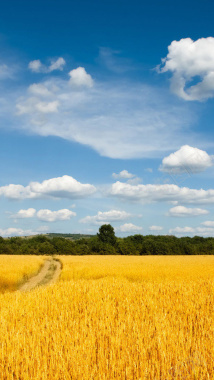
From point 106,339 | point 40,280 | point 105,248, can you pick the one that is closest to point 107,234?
point 105,248

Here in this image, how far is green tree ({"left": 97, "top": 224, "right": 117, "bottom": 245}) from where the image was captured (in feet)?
272

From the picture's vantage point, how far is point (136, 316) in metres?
5.59

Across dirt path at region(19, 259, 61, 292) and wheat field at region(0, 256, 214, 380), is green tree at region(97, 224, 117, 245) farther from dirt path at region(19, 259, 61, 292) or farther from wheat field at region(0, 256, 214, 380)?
wheat field at region(0, 256, 214, 380)

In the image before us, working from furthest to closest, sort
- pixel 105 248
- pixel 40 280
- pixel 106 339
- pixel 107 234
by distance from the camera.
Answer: pixel 107 234 → pixel 105 248 → pixel 40 280 → pixel 106 339

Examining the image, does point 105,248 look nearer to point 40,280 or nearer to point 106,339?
point 40,280

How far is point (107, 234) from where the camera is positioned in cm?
8438

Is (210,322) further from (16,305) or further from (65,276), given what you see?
(65,276)

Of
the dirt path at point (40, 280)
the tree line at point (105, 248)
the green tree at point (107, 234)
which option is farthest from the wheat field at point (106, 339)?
the green tree at point (107, 234)

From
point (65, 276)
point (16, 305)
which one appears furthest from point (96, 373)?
point (65, 276)

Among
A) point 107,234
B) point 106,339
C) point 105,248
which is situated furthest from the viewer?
point 107,234

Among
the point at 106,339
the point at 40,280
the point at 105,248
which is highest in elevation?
the point at 106,339

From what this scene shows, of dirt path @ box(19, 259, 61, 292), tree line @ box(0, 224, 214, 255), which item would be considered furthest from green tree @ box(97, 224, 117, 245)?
dirt path @ box(19, 259, 61, 292)

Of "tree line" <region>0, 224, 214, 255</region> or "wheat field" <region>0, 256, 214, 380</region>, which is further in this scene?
"tree line" <region>0, 224, 214, 255</region>

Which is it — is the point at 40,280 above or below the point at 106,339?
below
